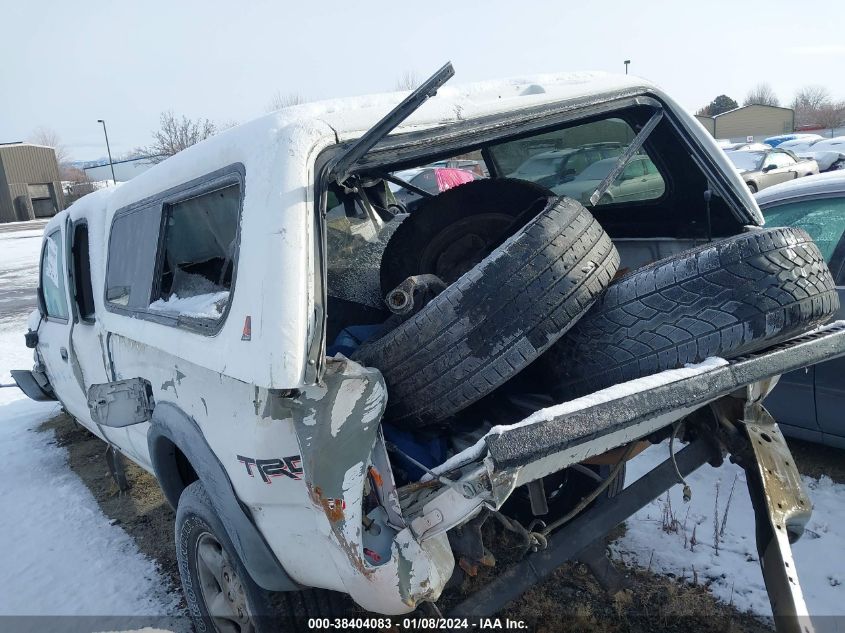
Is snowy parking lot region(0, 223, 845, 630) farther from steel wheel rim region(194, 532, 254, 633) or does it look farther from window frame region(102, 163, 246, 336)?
window frame region(102, 163, 246, 336)

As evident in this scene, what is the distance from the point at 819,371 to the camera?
3.51m

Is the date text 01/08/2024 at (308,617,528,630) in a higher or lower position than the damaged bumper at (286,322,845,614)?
lower

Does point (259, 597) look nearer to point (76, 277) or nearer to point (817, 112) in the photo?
point (76, 277)

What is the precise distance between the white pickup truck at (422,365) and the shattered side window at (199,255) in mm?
12

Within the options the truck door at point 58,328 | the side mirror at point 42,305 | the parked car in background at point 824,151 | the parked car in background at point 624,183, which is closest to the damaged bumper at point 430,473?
the parked car in background at point 624,183

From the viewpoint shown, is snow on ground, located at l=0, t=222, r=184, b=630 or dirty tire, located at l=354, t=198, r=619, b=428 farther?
snow on ground, located at l=0, t=222, r=184, b=630

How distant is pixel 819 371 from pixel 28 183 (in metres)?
47.8

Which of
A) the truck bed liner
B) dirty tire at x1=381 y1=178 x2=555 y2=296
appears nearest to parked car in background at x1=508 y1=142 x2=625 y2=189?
dirty tire at x1=381 y1=178 x2=555 y2=296

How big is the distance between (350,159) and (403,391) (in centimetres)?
76

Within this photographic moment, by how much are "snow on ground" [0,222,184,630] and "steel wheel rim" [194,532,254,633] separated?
0.61 m

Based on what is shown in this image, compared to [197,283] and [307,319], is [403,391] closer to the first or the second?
[307,319]

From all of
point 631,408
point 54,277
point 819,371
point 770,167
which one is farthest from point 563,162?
point 770,167

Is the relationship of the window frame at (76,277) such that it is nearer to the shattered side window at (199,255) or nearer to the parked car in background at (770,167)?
the shattered side window at (199,255)

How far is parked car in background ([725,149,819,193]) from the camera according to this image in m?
13.1
